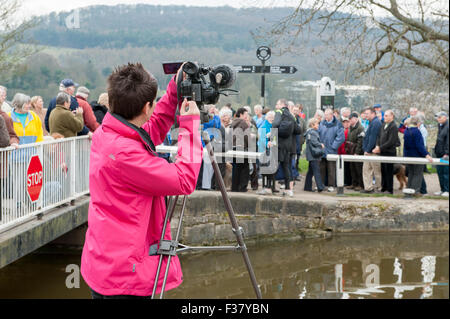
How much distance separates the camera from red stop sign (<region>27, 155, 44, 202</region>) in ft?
22.8

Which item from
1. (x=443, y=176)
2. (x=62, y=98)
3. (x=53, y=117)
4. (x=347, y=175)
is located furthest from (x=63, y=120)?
(x=443, y=176)

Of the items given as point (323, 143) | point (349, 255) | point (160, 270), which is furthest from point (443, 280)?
point (160, 270)

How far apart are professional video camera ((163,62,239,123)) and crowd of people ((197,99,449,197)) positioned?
7.65m

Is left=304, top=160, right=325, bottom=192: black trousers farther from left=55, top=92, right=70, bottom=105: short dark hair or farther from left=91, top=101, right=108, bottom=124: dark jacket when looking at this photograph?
left=55, top=92, right=70, bottom=105: short dark hair

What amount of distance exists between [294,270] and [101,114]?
162 inches

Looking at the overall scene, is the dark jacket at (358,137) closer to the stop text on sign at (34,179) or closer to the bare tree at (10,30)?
the stop text on sign at (34,179)

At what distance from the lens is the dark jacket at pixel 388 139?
12250mm

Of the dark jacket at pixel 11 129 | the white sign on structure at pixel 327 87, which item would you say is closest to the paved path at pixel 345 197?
the white sign on structure at pixel 327 87

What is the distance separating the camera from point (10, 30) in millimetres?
18859

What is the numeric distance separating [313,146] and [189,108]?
9.82 m

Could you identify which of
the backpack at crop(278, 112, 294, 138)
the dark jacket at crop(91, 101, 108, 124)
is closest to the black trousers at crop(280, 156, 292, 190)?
the backpack at crop(278, 112, 294, 138)
